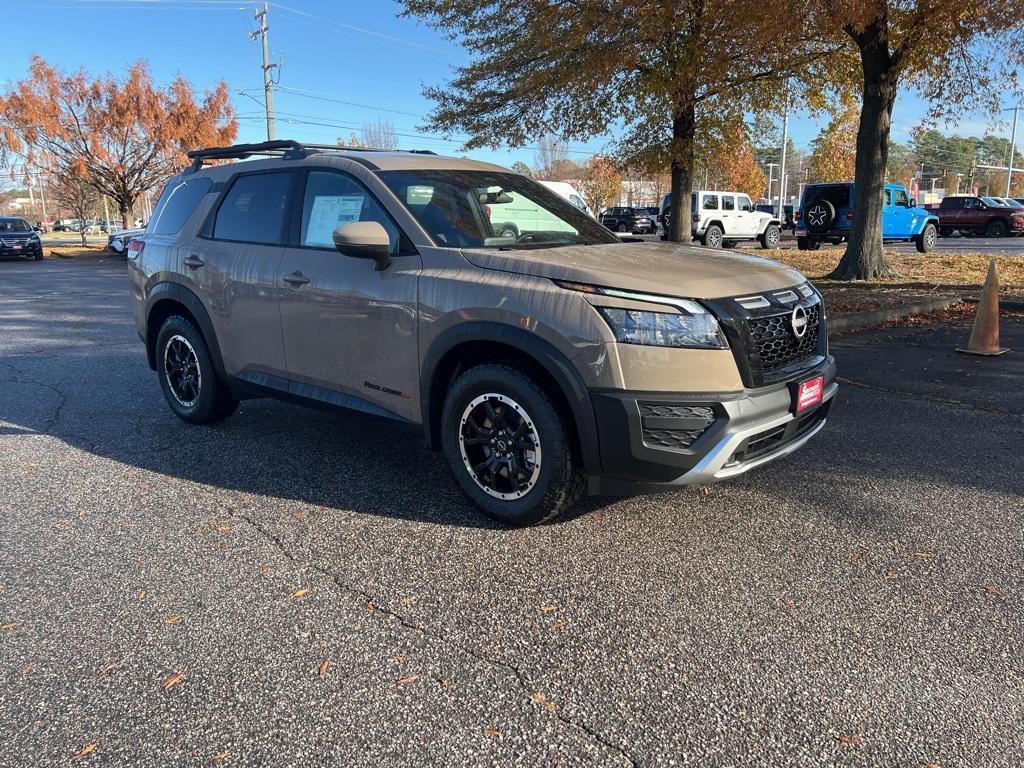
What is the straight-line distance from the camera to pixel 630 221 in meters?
38.0

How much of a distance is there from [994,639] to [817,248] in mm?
24492

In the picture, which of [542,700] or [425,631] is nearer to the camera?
[542,700]

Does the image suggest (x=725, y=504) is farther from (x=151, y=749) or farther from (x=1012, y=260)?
(x=1012, y=260)

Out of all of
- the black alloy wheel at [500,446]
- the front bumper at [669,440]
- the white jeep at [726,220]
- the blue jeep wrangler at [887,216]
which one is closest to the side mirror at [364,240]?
the black alloy wheel at [500,446]

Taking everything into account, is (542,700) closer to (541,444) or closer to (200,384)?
(541,444)

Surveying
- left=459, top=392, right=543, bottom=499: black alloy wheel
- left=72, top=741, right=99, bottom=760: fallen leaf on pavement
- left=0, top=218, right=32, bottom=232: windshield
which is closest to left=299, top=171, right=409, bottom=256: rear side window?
left=459, top=392, right=543, bottom=499: black alloy wheel

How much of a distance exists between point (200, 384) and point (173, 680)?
3.10 meters

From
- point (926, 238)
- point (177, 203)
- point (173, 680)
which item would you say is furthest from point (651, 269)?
point (926, 238)

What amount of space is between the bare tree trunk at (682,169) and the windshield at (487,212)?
1283 cm

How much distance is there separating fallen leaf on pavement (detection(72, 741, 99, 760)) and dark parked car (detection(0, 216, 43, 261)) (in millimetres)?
33671

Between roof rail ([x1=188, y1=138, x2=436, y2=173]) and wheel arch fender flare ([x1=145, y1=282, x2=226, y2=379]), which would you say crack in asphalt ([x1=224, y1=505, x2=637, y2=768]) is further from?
roof rail ([x1=188, y1=138, x2=436, y2=173])

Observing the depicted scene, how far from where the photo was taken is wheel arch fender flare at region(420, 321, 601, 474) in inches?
131

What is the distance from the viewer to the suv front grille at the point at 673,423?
3238mm

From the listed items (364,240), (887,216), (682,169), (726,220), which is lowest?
(364,240)
